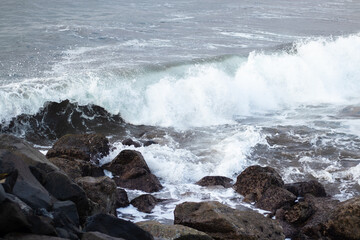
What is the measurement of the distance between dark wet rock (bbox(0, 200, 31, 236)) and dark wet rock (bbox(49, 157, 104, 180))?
3423 mm

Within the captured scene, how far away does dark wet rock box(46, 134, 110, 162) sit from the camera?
998 cm

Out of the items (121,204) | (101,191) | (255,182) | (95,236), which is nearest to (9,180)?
(95,236)

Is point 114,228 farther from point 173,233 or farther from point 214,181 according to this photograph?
point 214,181

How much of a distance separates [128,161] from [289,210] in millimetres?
3741

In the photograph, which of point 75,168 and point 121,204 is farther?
point 75,168

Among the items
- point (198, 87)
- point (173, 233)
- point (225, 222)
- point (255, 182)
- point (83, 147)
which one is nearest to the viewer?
point (173, 233)

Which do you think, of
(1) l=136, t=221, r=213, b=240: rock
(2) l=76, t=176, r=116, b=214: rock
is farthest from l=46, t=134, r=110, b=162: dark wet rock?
(1) l=136, t=221, r=213, b=240: rock

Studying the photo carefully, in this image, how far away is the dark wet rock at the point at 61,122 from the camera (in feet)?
43.1

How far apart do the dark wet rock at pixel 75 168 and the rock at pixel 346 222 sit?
14.2 feet

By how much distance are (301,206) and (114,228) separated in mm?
3937

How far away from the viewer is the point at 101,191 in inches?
282

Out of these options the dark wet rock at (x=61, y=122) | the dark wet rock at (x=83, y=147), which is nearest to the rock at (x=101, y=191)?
the dark wet rock at (x=83, y=147)

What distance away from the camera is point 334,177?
10.4 m

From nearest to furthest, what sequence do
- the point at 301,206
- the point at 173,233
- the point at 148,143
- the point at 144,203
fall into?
the point at 173,233 < the point at 301,206 < the point at 144,203 < the point at 148,143
